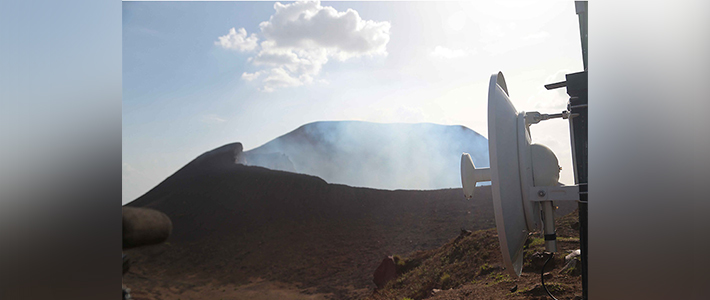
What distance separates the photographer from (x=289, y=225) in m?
20.8

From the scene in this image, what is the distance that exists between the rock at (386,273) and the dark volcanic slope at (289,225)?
1.35 meters

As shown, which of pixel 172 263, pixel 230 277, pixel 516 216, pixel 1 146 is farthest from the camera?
pixel 172 263

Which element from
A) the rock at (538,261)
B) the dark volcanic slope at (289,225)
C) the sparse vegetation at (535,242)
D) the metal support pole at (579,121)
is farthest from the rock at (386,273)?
the metal support pole at (579,121)

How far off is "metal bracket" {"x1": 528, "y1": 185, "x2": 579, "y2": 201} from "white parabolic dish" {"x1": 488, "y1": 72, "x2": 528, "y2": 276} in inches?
3.5

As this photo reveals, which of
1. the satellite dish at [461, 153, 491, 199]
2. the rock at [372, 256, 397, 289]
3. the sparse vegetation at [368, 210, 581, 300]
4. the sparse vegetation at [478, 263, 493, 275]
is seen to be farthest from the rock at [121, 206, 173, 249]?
the rock at [372, 256, 397, 289]

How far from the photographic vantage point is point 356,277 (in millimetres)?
15320

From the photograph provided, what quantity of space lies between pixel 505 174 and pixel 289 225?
1917 centimetres

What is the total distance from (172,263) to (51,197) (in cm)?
1886

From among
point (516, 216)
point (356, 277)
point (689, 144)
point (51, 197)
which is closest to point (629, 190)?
point (689, 144)

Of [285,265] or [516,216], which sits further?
[285,265]

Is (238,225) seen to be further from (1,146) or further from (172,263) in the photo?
(1,146)

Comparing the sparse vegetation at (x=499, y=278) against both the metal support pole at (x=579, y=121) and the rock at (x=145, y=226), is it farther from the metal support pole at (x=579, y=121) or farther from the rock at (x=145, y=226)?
the rock at (x=145, y=226)

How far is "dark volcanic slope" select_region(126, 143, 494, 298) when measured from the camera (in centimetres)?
1706

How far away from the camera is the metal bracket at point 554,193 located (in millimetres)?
2529
